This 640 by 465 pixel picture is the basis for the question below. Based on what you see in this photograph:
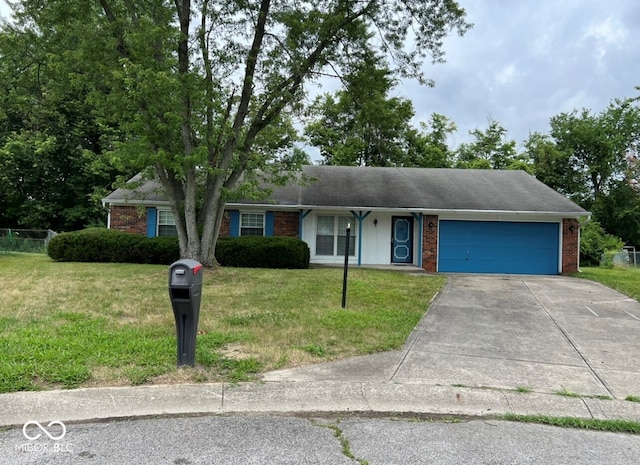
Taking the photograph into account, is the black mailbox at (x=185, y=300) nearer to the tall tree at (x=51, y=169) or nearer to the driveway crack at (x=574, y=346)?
the driveway crack at (x=574, y=346)

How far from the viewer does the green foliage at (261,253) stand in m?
14.1

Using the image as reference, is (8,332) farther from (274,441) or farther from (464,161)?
(464,161)

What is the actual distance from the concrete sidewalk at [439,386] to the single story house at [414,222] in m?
8.83

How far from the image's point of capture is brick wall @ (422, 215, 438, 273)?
50.4 ft

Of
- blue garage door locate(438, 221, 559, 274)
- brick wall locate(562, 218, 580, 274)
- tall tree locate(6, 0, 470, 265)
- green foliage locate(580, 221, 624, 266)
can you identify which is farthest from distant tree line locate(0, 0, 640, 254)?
green foliage locate(580, 221, 624, 266)

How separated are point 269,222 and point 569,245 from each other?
10.7m

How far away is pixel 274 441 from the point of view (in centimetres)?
311

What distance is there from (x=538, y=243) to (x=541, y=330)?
32.8 ft

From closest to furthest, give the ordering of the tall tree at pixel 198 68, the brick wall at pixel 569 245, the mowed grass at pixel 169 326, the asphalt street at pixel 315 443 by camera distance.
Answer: the asphalt street at pixel 315 443, the mowed grass at pixel 169 326, the tall tree at pixel 198 68, the brick wall at pixel 569 245

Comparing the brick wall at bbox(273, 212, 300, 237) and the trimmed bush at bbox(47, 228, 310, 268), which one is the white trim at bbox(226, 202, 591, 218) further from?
the trimmed bush at bbox(47, 228, 310, 268)

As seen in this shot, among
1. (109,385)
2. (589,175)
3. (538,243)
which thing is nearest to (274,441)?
(109,385)

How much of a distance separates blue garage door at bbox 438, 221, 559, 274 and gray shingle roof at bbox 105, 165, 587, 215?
0.79m

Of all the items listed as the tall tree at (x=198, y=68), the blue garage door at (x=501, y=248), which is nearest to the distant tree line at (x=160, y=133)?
the tall tree at (x=198, y=68)

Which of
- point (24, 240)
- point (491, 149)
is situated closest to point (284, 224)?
point (24, 240)
